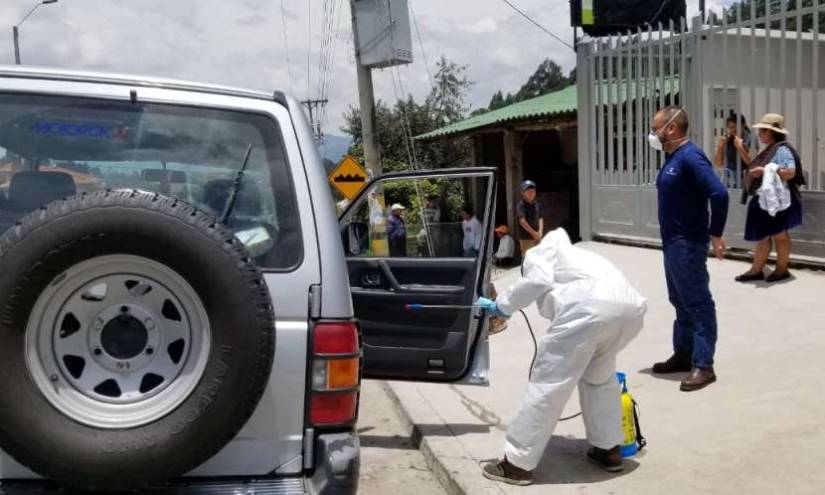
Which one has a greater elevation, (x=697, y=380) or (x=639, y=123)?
(x=639, y=123)

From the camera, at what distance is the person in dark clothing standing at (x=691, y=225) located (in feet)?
18.6

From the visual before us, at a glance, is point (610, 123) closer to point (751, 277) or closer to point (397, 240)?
point (751, 277)

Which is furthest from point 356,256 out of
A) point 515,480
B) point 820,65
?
point 820,65

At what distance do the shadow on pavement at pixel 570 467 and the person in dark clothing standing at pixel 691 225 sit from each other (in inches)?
48.1

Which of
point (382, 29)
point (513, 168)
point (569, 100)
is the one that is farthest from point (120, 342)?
point (513, 168)

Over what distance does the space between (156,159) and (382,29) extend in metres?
11.9

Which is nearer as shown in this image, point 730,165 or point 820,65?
point 820,65

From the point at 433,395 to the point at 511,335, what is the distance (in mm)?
2273

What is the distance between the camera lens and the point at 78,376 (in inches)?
107

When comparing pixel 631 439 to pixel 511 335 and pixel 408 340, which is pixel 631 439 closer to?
pixel 408 340

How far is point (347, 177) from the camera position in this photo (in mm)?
15406

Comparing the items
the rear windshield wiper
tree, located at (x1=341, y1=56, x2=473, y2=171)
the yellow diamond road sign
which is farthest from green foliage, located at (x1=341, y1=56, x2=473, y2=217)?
the rear windshield wiper

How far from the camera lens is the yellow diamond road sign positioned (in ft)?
50.3

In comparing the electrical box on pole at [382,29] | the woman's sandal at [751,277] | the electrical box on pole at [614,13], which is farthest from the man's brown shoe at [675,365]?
the electrical box on pole at [614,13]
